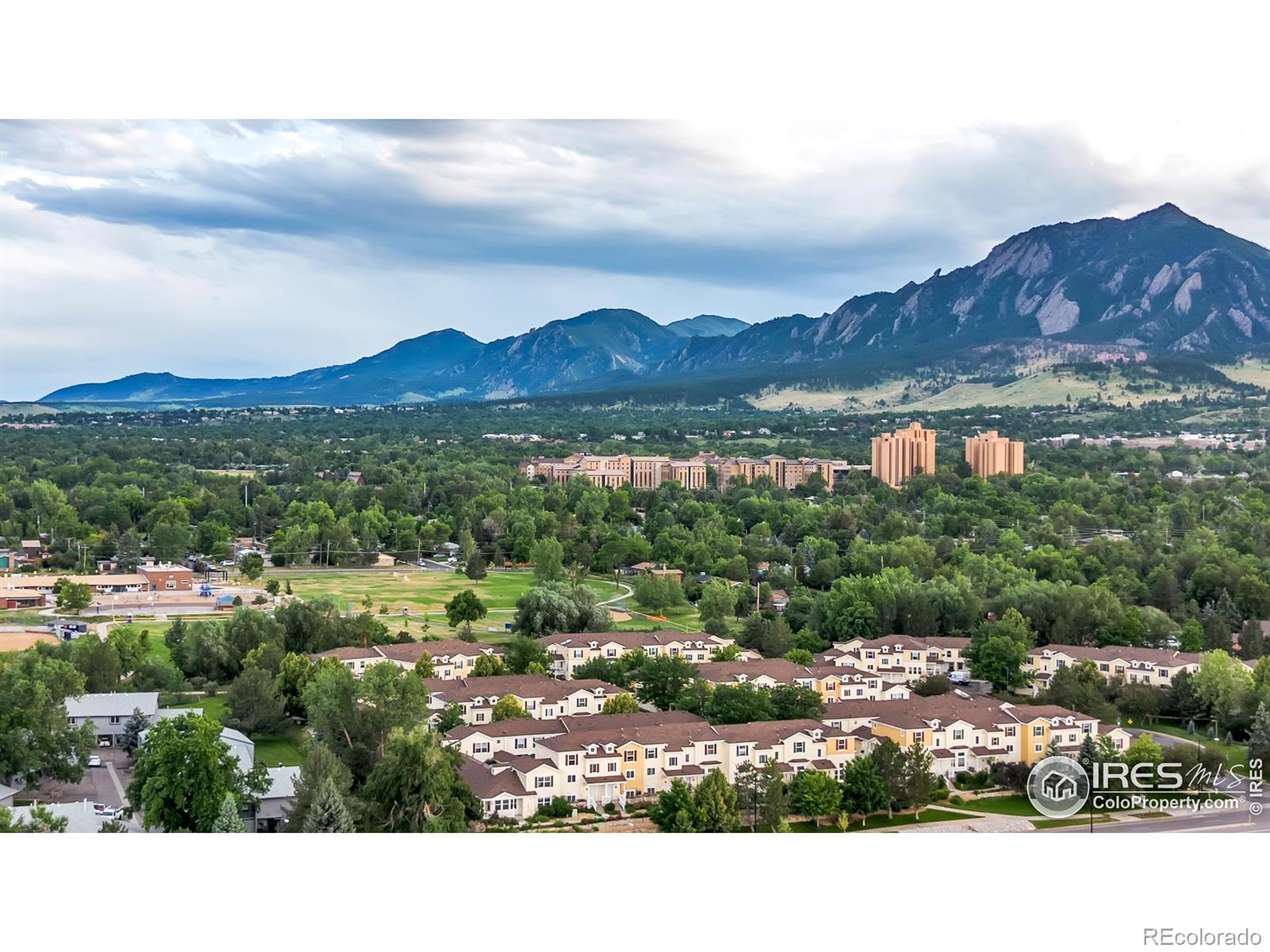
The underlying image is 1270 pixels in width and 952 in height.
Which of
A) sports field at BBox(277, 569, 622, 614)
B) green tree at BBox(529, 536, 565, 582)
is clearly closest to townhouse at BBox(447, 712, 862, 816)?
sports field at BBox(277, 569, 622, 614)

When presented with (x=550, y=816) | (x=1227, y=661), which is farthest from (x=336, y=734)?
(x=1227, y=661)

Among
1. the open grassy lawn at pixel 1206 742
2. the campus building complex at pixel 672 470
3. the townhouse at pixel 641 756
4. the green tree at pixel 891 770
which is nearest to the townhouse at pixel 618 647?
the townhouse at pixel 641 756

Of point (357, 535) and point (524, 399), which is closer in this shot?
point (357, 535)

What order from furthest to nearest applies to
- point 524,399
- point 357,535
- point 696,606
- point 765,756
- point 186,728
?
point 524,399 < point 357,535 < point 696,606 < point 765,756 < point 186,728

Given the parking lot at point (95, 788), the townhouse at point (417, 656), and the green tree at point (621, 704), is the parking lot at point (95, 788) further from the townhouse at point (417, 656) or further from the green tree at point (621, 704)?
the green tree at point (621, 704)

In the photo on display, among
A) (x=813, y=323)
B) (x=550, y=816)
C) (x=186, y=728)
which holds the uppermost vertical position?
(x=813, y=323)

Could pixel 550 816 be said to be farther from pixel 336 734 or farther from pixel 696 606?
pixel 696 606
